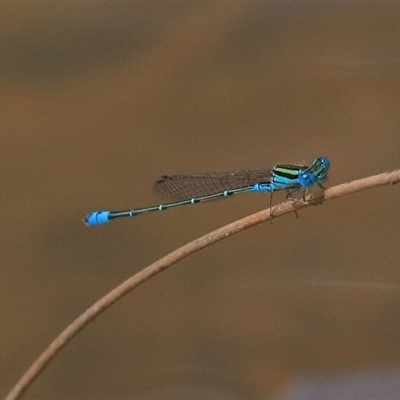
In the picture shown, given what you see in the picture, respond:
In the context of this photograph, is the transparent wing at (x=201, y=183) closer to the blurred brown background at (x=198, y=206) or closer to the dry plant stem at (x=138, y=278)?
the blurred brown background at (x=198, y=206)

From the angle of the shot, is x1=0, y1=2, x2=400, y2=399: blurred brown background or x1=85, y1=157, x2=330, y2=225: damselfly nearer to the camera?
x1=85, y1=157, x2=330, y2=225: damselfly

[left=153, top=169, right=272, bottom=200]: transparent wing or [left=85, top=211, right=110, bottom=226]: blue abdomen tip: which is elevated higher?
[left=153, top=169, right=272, bottom=200]: transparent wing

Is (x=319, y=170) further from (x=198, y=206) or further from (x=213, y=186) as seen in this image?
(x=198, y=206)

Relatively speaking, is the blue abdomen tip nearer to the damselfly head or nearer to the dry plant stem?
the damselfly head

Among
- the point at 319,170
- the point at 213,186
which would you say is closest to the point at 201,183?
the point at 213,186

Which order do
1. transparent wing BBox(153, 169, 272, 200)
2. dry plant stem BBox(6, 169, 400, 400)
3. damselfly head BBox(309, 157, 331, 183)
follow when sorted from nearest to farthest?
dry plant stem BBox(6, 169, 400, 400)
damselfly head BBox(309, 157, 331, 183)
transparent wing BBox(153, 169, 272, 200)

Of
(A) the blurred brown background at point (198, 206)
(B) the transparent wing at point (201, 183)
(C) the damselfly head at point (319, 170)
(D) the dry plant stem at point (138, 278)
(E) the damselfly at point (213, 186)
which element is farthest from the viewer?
(A) the blurred brown background at point (198, 206)

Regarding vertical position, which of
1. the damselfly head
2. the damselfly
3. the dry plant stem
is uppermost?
the damselfly

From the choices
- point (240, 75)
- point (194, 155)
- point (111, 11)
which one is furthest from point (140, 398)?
point (111, 11)

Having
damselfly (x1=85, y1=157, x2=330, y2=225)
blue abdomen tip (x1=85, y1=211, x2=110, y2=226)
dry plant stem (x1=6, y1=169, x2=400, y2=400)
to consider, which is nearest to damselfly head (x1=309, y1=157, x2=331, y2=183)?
damselfly (x1=85, y1=157, x2=330, y2=225)

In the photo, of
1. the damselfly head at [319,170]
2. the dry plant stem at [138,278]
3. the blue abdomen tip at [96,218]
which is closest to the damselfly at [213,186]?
the blue abdomen tip at [96,218]
